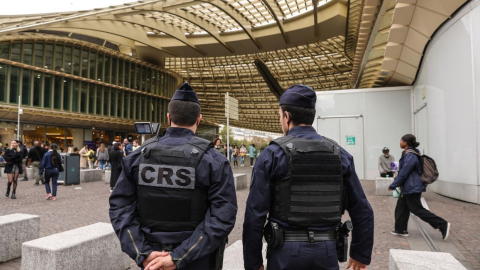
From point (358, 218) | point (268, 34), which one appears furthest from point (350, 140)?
point (268, 34)

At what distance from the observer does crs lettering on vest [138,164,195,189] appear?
212cm

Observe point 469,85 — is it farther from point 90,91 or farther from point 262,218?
point 90,91

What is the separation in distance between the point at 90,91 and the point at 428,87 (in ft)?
96.6

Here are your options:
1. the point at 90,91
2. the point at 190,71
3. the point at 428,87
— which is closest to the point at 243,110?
the point at 190,71

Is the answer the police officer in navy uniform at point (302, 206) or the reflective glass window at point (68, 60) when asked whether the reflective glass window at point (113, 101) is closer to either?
the reflective glass window at point (68, 60)

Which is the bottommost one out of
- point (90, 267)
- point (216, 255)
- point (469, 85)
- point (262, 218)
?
point (90, 267)

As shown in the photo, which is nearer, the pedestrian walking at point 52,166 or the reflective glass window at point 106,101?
the pedestrian walking at point 52,166

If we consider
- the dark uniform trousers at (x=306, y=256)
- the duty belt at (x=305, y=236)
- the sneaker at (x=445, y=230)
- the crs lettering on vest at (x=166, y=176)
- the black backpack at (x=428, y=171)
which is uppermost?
the crs lettering on vest at (x=166, y=176)

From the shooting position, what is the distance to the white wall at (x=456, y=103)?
29.0ft

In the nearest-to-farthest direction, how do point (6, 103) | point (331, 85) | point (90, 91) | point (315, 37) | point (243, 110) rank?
point (6, 103) → point (315, 37) → point (90, 91) → point (331, 85) → point (243, 110)

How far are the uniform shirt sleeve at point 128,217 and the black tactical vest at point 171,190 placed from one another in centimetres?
7

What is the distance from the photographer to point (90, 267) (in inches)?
150

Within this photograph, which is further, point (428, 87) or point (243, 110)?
point (243, 110)

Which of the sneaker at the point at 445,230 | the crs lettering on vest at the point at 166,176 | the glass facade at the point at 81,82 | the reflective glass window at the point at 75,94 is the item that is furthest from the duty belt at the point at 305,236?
the reflective glass window at the point at 75,94
